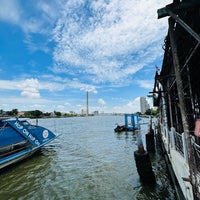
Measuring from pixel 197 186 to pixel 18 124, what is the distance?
1094cm

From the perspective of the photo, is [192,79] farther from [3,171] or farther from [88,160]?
[3,171]

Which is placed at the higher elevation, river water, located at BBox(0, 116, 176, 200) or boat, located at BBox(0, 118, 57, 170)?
boat, located at BBox(0, 118, 57, 170)

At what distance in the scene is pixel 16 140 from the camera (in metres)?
11.2

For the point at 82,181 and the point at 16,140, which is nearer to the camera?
the point at 82,181

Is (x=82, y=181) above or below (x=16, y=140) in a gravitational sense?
below

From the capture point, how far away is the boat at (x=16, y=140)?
1013 centimetres

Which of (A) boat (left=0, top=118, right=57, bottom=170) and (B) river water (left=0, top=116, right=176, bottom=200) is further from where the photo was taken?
(A) boat (left=0, top=118, right=57, bottom=170)

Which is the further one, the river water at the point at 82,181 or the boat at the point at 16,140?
the boat at the point at 16,140

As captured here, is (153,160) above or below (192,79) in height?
below

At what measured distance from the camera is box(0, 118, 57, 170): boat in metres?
10.1

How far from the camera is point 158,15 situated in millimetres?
3555

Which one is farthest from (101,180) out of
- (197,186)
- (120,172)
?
(197,186)

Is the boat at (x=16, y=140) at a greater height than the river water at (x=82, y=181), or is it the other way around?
the boat at (x=16, y=140)

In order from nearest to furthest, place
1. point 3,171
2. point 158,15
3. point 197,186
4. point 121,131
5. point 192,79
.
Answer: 1. point 197,186
2. point 158,15
3. point 192,79
4. point 3,171
5. point 121,131
